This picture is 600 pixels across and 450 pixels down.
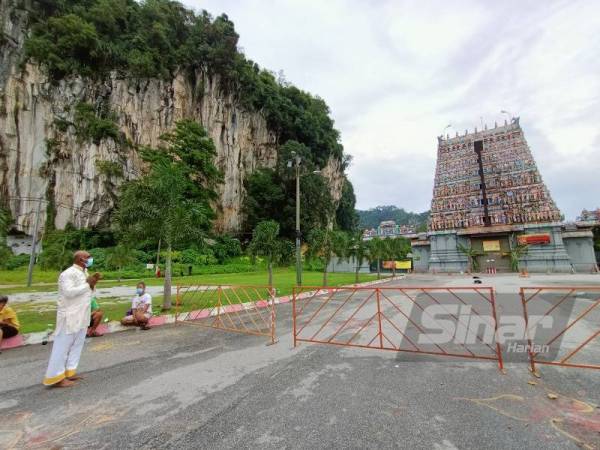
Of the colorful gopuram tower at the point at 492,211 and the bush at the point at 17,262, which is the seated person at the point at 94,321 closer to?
the bush at the point at 17,262

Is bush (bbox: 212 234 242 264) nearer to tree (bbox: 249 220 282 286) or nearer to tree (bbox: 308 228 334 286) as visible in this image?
tree (bbox: 308 228 334 286)

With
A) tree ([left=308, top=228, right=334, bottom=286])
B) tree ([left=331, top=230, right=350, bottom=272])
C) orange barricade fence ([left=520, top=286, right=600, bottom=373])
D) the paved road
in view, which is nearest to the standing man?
the paved road

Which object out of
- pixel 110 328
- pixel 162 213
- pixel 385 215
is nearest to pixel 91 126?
pixel 162 213

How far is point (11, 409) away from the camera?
3271 millimetres

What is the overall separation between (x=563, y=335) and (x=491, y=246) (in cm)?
4220

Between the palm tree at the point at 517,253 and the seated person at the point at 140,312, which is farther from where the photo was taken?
the palm tree at the point at 517,253

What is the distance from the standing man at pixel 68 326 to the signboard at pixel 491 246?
49.0m

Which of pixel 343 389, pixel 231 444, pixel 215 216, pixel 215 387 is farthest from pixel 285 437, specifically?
pixel 215 216

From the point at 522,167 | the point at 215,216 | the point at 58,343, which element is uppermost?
the point at 522,167

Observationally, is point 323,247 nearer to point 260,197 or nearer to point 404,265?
point 260,197

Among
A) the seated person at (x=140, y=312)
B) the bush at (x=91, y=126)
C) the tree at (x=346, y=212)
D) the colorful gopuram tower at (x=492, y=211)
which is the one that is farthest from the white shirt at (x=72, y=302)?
the tree at (x=346, y=212)

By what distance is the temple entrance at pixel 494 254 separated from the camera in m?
40.2

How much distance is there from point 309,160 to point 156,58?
23003 mm

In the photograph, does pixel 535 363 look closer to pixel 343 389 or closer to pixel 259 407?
pixel 343 389
